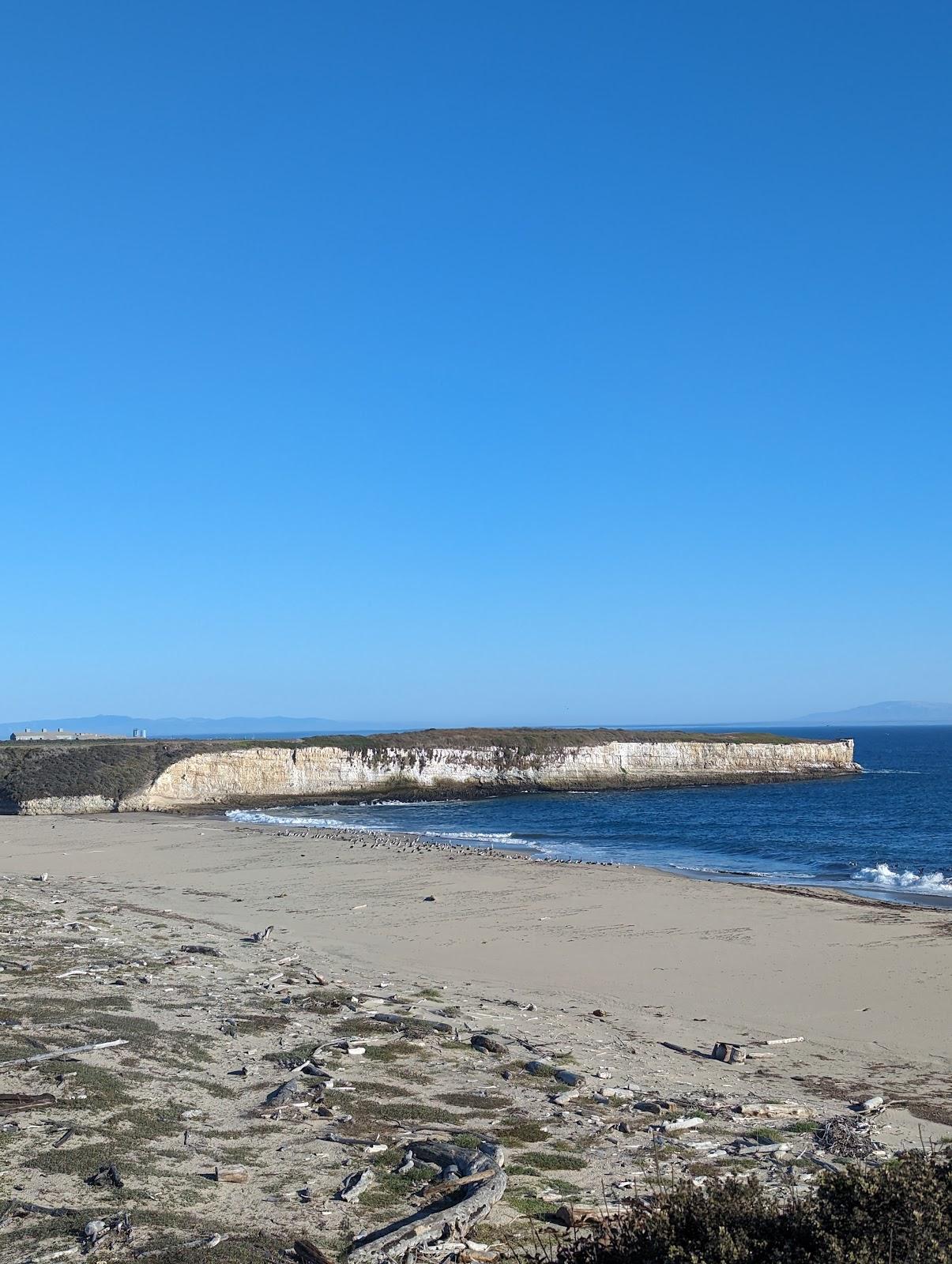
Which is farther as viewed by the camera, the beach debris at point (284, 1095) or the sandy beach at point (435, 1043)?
the beach debris at point (284, 1095)

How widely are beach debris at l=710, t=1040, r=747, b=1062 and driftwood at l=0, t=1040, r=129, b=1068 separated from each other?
257 inches

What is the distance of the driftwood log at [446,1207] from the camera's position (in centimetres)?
580

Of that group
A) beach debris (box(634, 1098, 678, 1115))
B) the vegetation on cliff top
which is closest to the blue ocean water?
the vegetation on cliff top

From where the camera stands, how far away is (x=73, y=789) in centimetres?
5119

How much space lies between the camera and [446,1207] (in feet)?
21.1

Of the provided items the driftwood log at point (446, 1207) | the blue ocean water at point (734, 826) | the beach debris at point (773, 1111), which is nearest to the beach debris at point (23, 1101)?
the driftwood log at point (446, 1207)

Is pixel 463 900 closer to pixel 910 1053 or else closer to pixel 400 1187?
pixel 910 1053

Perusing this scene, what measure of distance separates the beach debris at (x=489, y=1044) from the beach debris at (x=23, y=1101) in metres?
4.58

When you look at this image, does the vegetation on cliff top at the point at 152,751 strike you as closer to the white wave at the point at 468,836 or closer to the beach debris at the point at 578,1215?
the white wave at the point at 468,836

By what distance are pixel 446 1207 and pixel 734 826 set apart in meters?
40.2

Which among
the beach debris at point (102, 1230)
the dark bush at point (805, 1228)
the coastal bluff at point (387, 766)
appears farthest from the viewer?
the coastal bluff at point (387, 766)

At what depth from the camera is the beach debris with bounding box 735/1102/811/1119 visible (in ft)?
29.1

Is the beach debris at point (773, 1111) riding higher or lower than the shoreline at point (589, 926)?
higher

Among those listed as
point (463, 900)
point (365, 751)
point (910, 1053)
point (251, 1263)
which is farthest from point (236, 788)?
point (251, 1263)
